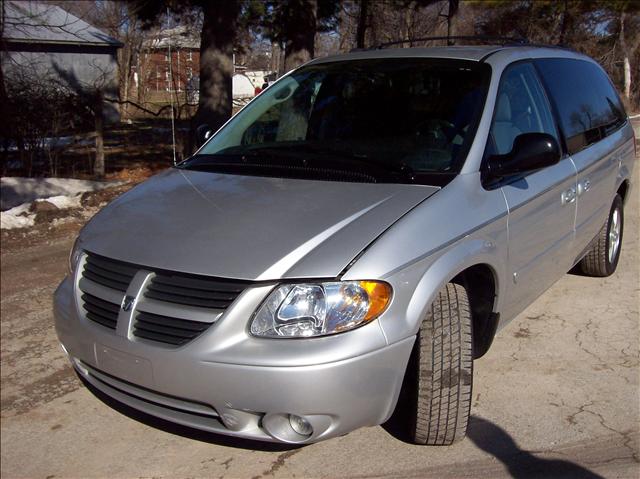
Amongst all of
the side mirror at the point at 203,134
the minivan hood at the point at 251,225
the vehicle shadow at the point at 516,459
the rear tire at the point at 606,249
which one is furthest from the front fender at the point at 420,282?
the rear tire at the point at 606,249

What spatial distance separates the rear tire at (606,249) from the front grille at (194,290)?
3582 millimetres

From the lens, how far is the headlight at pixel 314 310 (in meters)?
2.63

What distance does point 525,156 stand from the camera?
3494 millimetres

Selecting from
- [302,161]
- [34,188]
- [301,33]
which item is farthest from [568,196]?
[301,33]

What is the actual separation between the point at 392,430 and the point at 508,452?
55 cm

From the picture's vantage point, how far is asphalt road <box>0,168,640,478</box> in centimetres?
304

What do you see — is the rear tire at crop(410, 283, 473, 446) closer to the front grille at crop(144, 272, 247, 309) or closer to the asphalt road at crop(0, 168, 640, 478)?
the asphalt road at crop(0, 168, 640, 478)

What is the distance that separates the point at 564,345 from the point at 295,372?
2504mm

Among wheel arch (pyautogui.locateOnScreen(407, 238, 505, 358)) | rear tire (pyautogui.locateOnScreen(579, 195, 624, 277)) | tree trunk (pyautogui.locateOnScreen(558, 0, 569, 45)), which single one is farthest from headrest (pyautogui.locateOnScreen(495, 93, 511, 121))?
tree trunk (pyautogui.locateOnScreen(558, 0, 569, 45))

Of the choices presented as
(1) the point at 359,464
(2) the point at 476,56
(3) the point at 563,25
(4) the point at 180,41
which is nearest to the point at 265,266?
(1) the point at 359,464

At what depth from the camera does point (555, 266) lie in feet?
14.0

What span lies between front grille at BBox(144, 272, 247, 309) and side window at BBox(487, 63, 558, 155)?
1641mm

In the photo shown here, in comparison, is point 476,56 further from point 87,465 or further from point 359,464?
point 87,465

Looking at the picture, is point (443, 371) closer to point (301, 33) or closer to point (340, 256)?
point (340, 256)
